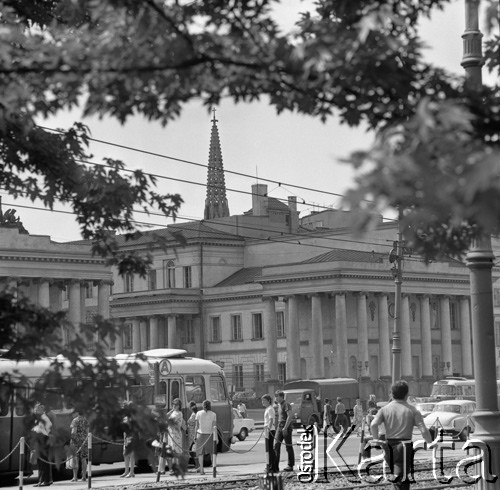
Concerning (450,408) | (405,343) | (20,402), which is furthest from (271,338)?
(20,402)

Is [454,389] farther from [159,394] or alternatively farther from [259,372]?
[259,372]

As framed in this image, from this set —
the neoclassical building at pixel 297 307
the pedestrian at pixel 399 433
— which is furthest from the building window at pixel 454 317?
the pedestrian at pixel 399 433

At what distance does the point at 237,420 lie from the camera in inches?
2124

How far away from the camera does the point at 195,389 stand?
3941cm

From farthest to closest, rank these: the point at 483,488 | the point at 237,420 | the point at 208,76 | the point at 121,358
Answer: the point at 237,420 < the point at 121,358 < the point at 483,488 < the point at 208,76

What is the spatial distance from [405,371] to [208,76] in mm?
102279

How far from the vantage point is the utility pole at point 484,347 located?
16.4 meters

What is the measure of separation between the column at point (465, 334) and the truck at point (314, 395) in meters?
36.9

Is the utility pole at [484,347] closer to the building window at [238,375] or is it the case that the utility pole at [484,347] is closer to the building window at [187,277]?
the building window at [238,375]

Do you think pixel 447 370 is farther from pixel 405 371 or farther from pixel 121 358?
pixel 121 358

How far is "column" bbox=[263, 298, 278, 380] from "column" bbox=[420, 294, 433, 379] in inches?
509

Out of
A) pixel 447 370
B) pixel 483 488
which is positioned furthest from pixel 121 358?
pixel 447 370

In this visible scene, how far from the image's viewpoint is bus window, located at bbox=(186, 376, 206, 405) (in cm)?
3925

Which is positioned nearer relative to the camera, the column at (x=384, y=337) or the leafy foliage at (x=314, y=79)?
the leafy foliage at (x=314, y=79)
